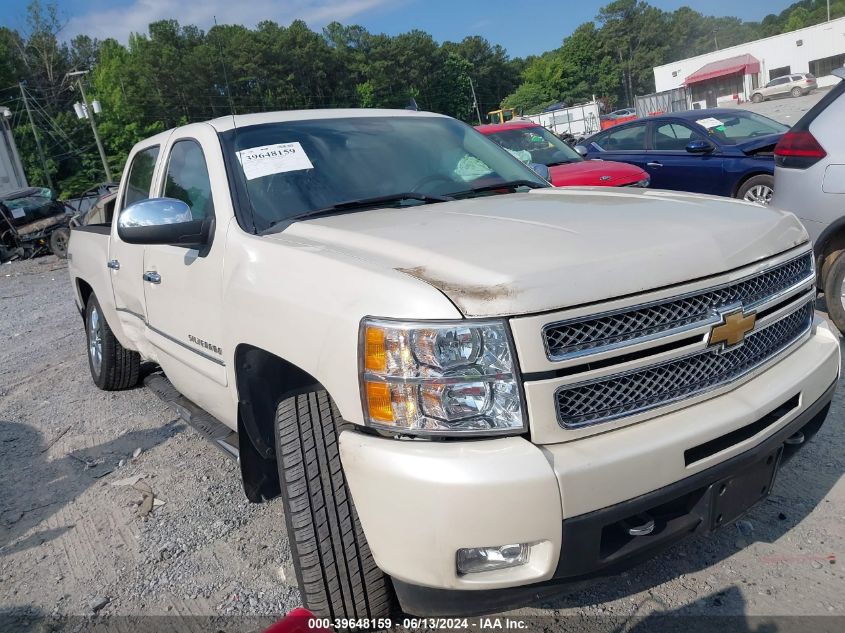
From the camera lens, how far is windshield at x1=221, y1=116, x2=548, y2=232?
2936 millimetres

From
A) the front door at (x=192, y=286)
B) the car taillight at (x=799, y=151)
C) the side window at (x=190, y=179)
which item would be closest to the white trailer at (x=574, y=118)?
the car taillight at (x=799, y=151)

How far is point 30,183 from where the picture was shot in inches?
1921

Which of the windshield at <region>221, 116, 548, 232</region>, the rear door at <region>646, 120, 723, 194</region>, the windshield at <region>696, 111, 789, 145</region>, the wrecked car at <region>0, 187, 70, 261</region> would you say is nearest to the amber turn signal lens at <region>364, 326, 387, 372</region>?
the windshield at <region>221, 116, 548, 232</region>

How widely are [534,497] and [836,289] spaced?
139 inches

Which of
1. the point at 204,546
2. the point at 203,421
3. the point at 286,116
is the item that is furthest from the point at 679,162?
the point at 204,546

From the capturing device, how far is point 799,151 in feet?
14.5

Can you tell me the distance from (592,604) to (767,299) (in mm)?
1185

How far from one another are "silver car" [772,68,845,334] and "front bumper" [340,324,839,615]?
9.05 ft

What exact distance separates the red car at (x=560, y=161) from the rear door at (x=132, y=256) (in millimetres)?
3986

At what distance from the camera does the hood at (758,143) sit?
8.45 meters

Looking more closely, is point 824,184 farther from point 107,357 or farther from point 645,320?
point 107,357

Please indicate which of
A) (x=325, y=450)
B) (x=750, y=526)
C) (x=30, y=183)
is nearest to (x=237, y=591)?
(x=325, y=450)

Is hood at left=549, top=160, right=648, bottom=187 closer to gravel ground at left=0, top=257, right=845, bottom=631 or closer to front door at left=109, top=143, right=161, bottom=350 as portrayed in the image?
gravel ground at left=0, top=257, right=845, bottom=631

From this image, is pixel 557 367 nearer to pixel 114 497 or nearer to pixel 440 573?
pixel 440 573
